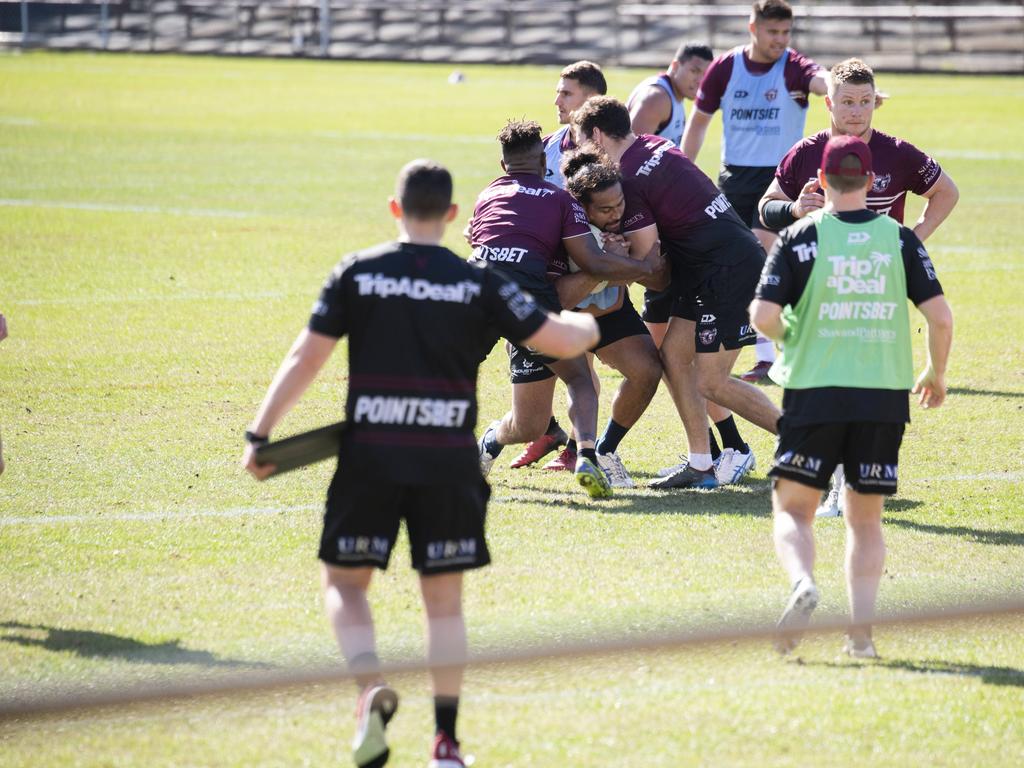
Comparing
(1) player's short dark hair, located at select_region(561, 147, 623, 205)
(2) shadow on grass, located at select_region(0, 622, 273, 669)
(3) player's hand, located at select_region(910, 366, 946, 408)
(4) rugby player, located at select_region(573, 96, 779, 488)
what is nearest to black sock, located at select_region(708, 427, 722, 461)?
(4) rugby player, located at select_region(573, 96, 779, 488)

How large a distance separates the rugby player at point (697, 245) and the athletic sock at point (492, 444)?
37.8 inches

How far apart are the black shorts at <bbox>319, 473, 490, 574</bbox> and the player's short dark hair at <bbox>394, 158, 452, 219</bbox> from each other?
87 cm

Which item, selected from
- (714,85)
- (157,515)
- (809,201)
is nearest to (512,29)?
(714,85)

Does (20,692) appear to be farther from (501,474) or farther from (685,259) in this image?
(685,259)

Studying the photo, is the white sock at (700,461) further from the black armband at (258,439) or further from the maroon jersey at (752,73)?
the maroon jersey at (752,73)

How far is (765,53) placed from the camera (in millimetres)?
11516

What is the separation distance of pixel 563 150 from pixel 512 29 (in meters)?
44.4

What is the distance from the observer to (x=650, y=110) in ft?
37.8

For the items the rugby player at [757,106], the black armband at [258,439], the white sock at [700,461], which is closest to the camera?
the black armband at [258,439]

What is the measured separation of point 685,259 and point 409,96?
3025 cm

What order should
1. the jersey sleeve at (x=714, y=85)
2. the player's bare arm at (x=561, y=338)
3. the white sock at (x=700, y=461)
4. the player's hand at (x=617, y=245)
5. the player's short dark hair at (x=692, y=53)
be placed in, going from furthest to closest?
the player's short dark hair at (x=692, y=53)
the jersey sleeve at (x=714, y=85)
the white sock at (x=700, y=461)
the player's hand at (x=617, y=245)
the player's bare arm at (x=561, y=338)

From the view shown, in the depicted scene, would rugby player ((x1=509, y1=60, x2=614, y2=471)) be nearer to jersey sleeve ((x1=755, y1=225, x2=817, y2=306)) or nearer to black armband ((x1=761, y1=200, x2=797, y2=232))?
black armband ((x1=761, y1=200, x2=797, y2=232))

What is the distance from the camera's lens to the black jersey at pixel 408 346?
4.63m

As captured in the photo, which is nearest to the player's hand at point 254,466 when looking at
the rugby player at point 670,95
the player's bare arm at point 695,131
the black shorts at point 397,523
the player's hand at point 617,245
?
the black shorts at point 397,523
